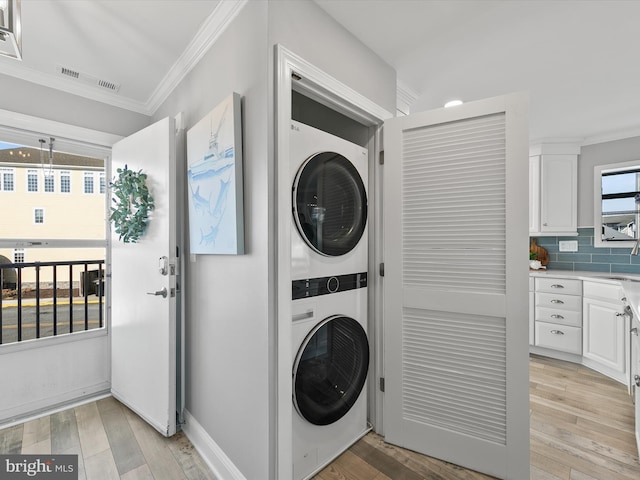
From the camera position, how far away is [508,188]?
5.14 feet

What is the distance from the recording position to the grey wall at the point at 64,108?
209 centimetres

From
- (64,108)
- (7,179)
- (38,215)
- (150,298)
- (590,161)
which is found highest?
(64,108)

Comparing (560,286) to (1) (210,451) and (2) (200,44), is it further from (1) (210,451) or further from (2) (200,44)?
(2) (200,44)

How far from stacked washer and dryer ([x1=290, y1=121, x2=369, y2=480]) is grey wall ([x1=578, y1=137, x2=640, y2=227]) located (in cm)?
319

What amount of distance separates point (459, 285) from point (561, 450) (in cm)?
121

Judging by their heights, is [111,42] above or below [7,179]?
A: above

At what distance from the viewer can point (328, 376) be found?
1.69 meters

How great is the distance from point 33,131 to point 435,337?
121 inches

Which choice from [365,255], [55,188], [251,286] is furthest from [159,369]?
[55,188]

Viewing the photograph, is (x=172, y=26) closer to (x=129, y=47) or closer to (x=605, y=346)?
(x=129, y=47)

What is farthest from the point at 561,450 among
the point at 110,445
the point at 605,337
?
the point at 110,445

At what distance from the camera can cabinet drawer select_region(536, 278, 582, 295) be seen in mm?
3162

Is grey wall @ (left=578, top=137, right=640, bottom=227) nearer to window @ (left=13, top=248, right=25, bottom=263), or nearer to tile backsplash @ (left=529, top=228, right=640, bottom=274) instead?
tile backsplash @ (left=529, top=228, right=640, bottom=274)

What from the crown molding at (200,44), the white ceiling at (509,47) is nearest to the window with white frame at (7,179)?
the crown molding at (200,44)
